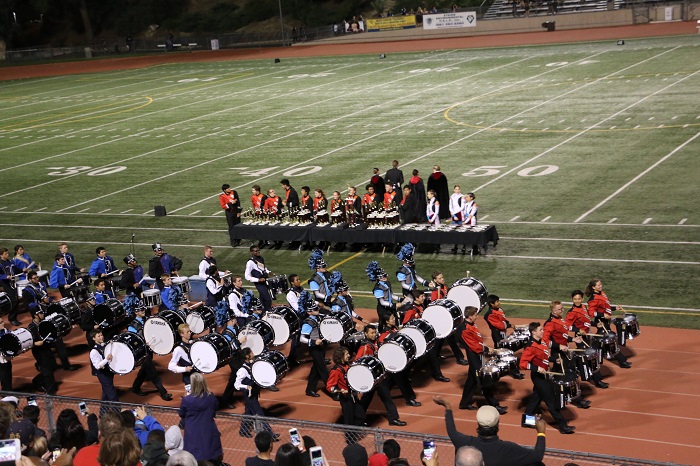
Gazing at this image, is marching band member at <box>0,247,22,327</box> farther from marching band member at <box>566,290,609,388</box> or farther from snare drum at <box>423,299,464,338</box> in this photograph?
marching band member at <box>566,290,609,388</box>

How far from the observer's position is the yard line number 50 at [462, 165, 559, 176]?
97.4 feet

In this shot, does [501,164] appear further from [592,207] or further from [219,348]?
[219,348]

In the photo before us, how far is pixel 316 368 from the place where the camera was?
52.5 feet

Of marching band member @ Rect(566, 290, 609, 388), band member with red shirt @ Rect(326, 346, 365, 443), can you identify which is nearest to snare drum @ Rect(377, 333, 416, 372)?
band member with red shirt @ Rect(326, 346, 365, 443)

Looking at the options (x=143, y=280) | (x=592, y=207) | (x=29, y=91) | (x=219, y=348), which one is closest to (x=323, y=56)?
(x=29, y=91)

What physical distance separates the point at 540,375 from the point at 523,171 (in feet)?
54.4

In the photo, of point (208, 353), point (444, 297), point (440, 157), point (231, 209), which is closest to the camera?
point (208, 353)

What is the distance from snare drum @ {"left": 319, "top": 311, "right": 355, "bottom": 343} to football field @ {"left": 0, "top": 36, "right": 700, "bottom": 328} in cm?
427

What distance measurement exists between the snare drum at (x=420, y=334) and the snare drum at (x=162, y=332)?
3911 millimetres

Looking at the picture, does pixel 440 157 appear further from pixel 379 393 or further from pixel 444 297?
pixel 379 393

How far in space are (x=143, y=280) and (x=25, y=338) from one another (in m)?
4.08

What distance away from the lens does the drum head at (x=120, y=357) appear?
51.7ft

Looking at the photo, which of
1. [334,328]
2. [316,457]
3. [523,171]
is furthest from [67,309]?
[523,171]

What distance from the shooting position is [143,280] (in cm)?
2064
